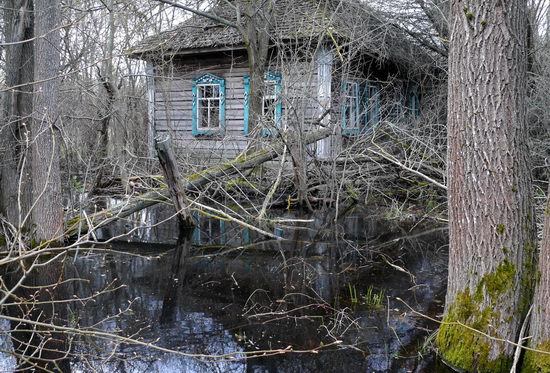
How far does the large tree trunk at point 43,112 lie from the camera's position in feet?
25.0

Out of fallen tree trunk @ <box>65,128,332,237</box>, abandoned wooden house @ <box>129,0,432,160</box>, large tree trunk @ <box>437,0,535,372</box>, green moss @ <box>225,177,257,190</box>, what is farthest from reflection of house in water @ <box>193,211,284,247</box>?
large tree trunk @ <box>437,0,535,372</box>

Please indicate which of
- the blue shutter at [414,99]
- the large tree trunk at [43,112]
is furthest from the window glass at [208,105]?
the large tree trunk at [43,112]

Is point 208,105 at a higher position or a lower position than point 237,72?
lower

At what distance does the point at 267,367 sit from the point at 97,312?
219 cm

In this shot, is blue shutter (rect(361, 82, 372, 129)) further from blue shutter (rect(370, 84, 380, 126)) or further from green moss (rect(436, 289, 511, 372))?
green moss (rect(436, 289, 511, 372))

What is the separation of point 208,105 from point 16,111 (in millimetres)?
7839

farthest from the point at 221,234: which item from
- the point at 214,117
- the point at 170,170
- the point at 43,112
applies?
the point at 214,117

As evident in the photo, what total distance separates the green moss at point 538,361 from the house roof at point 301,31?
8.86 metres

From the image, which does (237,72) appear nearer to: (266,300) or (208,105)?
(208,105)

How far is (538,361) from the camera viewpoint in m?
3.73

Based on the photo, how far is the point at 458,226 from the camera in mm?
4281

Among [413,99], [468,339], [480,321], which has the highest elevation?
[413,99]

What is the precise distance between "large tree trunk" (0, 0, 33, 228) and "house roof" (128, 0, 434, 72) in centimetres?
440

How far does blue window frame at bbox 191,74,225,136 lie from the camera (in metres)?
15.6
